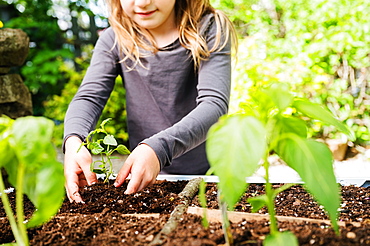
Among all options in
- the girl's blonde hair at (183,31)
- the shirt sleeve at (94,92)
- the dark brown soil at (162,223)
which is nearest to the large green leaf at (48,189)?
the dark brown soil at (162,223)

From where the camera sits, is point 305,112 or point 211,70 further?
point 211,70

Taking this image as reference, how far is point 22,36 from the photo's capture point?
9.07 feet

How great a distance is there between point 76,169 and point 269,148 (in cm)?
79

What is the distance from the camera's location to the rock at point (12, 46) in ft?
8.70

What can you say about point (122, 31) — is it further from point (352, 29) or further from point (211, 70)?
point (352, 29)

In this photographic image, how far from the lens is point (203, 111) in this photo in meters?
1.41

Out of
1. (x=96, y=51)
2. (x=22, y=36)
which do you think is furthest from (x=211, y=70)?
(x=22, y=36)

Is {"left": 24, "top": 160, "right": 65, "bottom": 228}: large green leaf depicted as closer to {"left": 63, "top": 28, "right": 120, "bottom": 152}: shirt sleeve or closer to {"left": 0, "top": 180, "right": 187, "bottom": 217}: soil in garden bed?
{"left": 0, "top": 180, "right": 187, "bottom": 217}: soil in garden bed

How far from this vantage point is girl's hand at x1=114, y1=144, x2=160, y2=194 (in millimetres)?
1112

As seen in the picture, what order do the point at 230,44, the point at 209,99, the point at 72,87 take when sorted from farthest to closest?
the point at 72,87 → the point at 230,44 → the point at 209,99

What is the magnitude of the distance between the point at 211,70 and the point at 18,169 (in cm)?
107

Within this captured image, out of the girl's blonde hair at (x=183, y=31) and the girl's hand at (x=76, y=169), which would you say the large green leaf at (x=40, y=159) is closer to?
the girl's hand at (x=76, y=169)

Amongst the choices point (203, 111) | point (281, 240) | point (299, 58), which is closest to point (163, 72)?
point (203, 111)

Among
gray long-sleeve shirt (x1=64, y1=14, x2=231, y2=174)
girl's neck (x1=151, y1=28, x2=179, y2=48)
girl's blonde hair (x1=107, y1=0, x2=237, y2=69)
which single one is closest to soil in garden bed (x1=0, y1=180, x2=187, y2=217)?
gray long-sleeve shirt (x1=64, y1=14, x2=231, y2=174)
